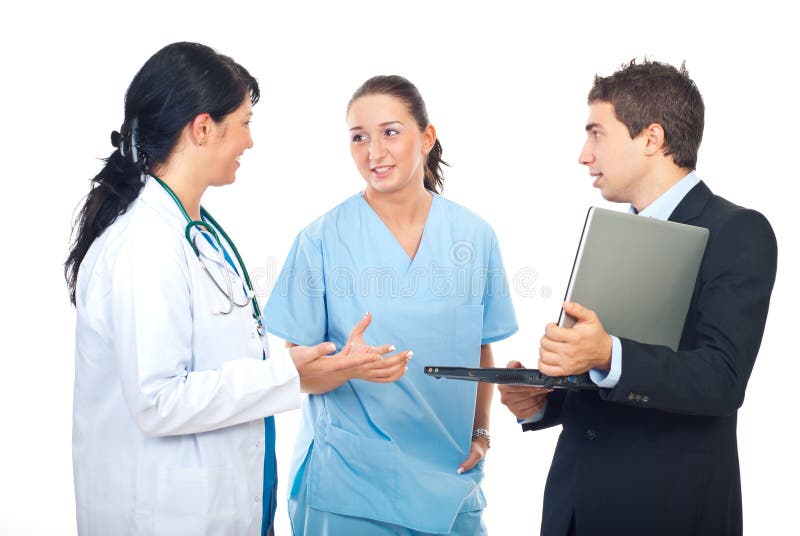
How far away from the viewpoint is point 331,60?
3.53 m

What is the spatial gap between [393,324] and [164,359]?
2.67ft

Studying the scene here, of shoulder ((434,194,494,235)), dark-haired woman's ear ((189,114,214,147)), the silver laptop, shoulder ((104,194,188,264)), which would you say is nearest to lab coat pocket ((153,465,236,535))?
shoulder ((104,194,188,264))

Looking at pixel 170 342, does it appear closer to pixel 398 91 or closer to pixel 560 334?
pixel 560 334

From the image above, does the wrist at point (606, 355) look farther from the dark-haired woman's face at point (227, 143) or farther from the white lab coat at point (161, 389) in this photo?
the dark-haired woman's face at point (227, 143)

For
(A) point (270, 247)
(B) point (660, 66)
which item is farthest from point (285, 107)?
(B) point (660, 66)

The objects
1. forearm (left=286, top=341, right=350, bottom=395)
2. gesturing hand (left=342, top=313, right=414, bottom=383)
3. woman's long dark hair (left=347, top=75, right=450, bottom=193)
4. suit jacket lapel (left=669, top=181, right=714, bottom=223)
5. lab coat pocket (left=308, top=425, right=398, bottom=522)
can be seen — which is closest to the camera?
suit jacket lapel (left=669, top=181, right=714, bottom=223)

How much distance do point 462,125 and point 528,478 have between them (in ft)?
5.34

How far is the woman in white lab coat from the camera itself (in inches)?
59.5

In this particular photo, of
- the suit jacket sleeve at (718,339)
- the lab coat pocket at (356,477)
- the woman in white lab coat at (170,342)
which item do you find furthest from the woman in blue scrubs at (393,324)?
the suit jacket sleeve at (718,339)

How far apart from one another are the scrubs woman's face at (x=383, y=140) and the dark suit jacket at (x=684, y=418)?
32.2 inches

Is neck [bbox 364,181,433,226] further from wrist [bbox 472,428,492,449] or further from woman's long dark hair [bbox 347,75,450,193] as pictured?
wrist [bbox 472,428,492,449]

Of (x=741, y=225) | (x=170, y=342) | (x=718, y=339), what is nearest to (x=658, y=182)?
(x=741, y=225)

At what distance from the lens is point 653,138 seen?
5.54 feet

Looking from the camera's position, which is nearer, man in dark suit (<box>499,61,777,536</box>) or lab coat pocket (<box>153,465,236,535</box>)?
man in dark suit (<box>499,61,777,536</box>)
